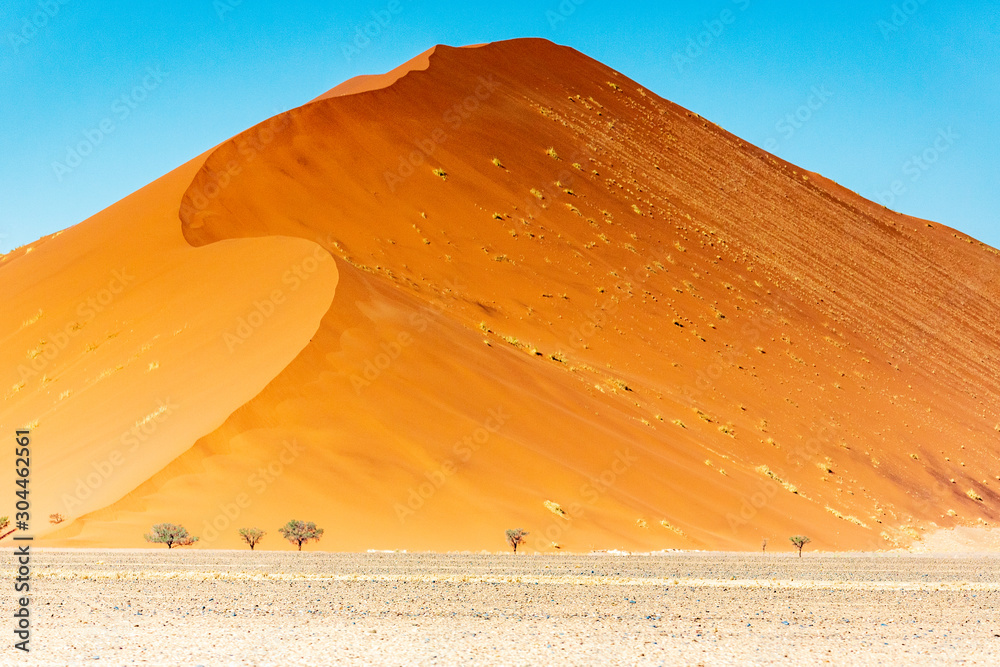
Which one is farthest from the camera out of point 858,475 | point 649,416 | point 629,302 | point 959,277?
point 959,277

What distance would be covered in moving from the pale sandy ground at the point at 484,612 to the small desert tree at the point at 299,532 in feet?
2.10

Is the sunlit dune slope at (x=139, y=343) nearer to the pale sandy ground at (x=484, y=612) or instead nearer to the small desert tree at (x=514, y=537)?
the pale sandy ground at (x=484, y=612)

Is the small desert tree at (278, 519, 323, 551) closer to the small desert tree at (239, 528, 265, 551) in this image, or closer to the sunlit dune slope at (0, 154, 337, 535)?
the small desert tree at (239, 528, 265, 551)

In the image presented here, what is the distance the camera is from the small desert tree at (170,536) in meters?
15.4

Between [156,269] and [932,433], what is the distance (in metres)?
24.2

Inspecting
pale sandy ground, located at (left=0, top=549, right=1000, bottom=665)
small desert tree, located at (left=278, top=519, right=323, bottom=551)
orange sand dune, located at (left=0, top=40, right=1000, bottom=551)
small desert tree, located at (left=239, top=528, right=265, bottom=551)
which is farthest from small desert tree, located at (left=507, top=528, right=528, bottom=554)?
small desert tree, located at (left=239, top=528, right=265, bottom=551)

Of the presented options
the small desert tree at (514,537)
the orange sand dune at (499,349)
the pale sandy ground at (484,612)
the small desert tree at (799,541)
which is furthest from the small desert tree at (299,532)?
the small desert tree at (799,541)

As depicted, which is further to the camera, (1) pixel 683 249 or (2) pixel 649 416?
(1) pixel 683 249

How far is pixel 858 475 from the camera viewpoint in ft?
89.6

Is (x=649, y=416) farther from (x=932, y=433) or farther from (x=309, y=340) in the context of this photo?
(x=932, y=433)

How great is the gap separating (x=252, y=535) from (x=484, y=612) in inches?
274

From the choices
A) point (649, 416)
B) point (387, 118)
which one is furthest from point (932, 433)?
point (387, 118)

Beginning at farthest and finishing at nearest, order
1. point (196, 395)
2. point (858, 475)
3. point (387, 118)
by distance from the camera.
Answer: point (387, 118)
point (858, 475)
point (196, 395)

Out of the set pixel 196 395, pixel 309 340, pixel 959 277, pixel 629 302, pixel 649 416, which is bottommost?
pixel 196 395
